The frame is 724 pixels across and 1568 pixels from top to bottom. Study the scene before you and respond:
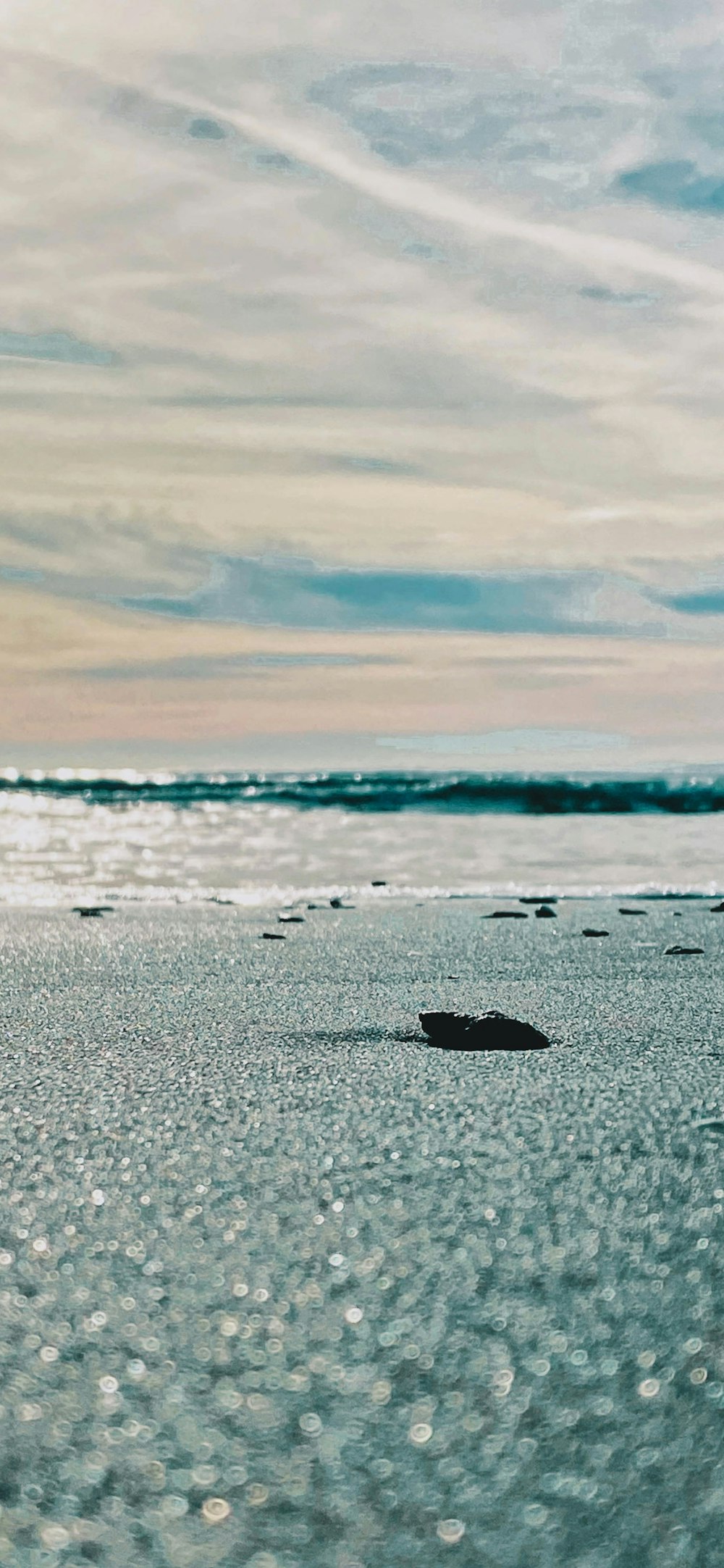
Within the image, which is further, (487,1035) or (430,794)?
(430,794)

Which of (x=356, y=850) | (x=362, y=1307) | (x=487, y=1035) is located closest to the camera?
(x=362, y=1307)

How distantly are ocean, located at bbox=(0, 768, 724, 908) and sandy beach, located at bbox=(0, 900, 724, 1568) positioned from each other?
579 centimetres

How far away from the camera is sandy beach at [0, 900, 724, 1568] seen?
126cm

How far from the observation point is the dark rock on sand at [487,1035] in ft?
10.0

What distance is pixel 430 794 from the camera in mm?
32125

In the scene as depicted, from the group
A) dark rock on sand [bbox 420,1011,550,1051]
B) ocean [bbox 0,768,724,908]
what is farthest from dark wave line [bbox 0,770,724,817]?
dark rock on sand [bbox 420,1011,550,1051]

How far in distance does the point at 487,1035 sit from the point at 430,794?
29.1m

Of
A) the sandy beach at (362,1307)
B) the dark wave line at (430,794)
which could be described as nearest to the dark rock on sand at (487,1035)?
the sandy beach at (362,1307)

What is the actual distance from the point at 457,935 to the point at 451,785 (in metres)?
28.7

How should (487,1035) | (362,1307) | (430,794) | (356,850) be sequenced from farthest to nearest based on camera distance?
(430,794), (356,850), (487,1035), (362,1307)

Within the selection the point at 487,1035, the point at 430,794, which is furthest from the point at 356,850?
the point at 430,794

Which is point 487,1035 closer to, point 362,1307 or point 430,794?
point 362,1307

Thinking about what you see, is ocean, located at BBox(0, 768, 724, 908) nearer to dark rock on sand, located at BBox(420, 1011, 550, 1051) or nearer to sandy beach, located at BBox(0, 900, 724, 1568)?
dark rock on sand, located at BBox(420, 1011, 550, 1051)

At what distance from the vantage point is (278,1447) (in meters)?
1.35
